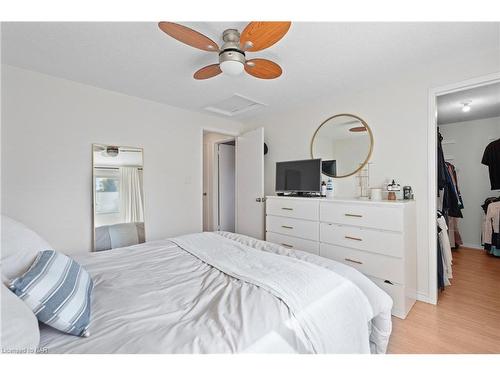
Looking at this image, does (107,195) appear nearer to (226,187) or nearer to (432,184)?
(226,187)

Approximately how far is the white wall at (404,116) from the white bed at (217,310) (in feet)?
4.67

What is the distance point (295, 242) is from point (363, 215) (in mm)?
863

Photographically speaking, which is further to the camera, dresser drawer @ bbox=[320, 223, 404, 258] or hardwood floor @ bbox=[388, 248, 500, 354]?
dresser drawer @ bbox=[320, 223, 404, 258]

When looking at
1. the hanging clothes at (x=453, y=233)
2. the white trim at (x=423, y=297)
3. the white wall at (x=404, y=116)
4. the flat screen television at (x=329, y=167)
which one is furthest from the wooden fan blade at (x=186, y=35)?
the hanging clothes at (x=453, y=233)

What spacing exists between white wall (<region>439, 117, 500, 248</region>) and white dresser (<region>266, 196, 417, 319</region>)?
2.82 meters

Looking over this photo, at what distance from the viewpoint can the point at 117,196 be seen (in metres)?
2.75

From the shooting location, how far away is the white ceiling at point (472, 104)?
2.79 meters

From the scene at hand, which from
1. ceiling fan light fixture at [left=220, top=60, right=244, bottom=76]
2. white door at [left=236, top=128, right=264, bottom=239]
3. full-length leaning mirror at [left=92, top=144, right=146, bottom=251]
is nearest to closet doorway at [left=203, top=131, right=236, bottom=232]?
white door at [left=236, top=128, right=264, bottom=239]

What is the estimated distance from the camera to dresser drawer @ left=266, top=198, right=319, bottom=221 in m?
2.57

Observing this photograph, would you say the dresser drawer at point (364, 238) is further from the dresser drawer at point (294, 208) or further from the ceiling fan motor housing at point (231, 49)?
the ceiling fan motor housing at point (231, 49)

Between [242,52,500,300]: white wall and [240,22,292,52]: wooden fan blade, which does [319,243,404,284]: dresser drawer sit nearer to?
[242,52,500,300]: white wall

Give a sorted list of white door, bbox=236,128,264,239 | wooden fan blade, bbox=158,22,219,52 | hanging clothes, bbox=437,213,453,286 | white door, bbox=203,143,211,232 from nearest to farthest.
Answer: wooden fan blade, bbox=158,22,219,52 → hanging clothes, bbox=437,213,453,286 → white door, bbox=236,128,264,239 → white door, bbox=203,143,211,232
